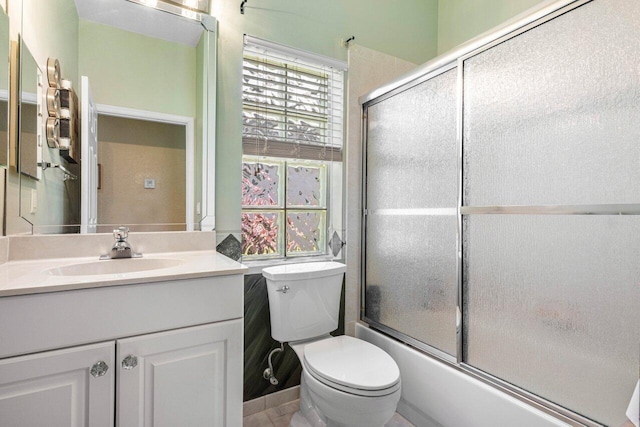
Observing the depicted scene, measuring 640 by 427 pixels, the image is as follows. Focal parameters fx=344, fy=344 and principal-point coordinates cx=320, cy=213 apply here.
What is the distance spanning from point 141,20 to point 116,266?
1.10m

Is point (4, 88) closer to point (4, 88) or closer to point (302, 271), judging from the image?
point (4, 88)

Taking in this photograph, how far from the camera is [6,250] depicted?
124cm

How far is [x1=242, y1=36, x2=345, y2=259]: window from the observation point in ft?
6.03

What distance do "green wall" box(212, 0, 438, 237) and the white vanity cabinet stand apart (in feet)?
2.12

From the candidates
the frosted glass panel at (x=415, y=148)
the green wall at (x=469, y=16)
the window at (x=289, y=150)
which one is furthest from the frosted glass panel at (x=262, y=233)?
the green wall at (x=469, y=16)

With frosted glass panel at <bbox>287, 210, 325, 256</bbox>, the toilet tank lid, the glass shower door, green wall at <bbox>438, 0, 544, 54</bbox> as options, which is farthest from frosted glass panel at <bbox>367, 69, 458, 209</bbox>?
green wall at <bbox>438, 0, 544, 54</bbox>

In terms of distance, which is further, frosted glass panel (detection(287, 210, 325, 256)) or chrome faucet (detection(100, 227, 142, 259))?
frosted glass panel (detection(287, 210, 325, 256))

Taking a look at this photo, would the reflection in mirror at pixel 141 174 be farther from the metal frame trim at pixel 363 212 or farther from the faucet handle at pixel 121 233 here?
the metal frame trim at pixel 363 212

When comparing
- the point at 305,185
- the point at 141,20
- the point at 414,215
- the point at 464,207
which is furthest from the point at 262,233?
the point at 141,20

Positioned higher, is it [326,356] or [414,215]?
[414,215]

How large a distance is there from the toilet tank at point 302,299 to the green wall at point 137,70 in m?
0.91

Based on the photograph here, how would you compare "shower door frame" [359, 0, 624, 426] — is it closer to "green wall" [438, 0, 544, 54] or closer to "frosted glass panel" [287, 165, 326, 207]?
"frosted glass panel" [287, 165, 326, 207]

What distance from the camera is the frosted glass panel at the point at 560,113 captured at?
1.04 metres

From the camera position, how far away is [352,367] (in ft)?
4.75
